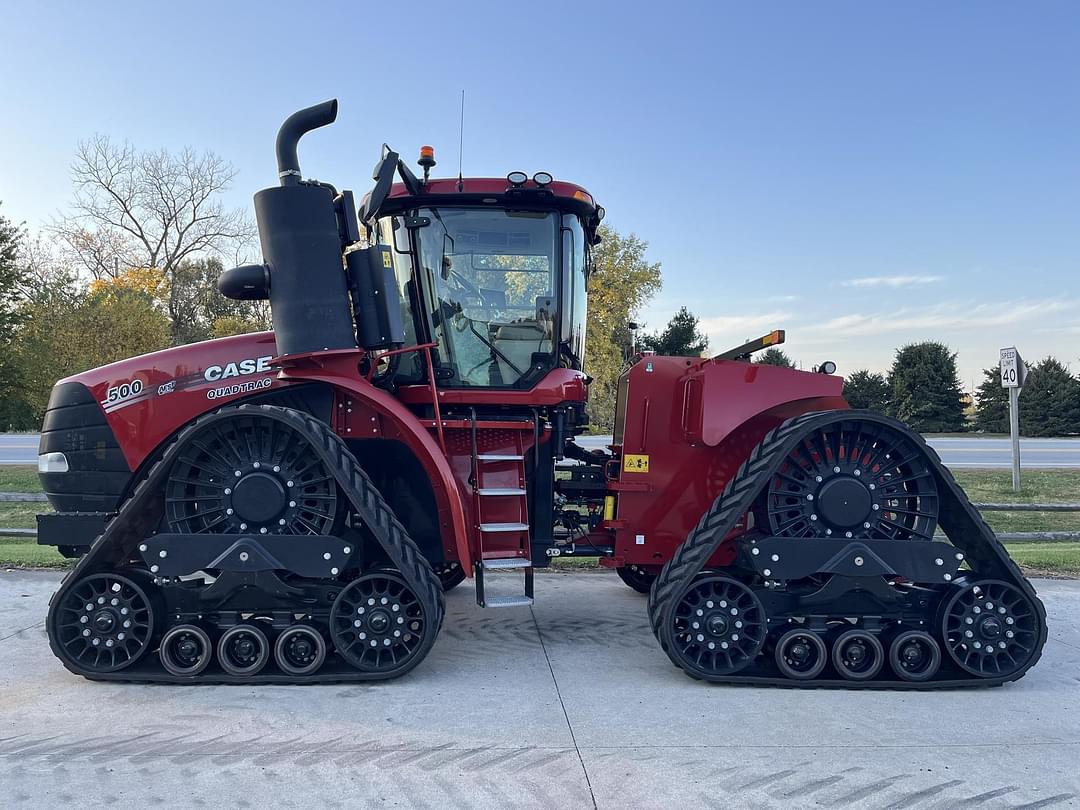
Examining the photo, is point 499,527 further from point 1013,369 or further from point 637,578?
point 1013,369

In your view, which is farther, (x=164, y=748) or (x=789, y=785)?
(x=164, y=748)

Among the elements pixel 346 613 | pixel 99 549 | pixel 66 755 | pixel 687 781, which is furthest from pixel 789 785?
pixel 99 549

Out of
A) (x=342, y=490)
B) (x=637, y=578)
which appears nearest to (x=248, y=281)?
(x=342, y=490)

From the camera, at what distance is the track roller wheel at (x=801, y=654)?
4414 millimetres

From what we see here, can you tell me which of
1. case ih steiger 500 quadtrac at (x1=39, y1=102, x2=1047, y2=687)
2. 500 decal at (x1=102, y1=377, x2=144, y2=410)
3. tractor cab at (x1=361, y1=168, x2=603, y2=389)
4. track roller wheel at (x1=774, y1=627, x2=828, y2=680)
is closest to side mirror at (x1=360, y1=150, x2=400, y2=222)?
case ih steiger 500 quadtrac at (x1=39, y1=102, x2=1047, y2=687)

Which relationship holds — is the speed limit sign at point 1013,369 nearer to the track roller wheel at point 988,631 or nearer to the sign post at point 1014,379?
the sign post at point 1014,379

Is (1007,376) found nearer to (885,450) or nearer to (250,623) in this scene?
(885,450)

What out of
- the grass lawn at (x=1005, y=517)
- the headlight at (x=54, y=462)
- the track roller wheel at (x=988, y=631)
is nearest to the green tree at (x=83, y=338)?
the grass lawn at (x=1005, y=517)

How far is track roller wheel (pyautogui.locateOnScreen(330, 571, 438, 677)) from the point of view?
171 inches

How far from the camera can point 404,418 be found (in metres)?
4.54

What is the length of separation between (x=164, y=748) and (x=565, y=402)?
290 centimetres

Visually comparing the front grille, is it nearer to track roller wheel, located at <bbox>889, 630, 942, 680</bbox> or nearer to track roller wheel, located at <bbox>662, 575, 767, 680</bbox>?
track roller wheel, located at <bbox>662, 575, 767, 680</bbox>

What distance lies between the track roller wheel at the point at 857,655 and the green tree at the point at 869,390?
1089 inches

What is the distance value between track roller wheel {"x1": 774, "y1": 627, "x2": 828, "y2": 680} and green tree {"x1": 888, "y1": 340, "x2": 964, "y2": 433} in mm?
29251
